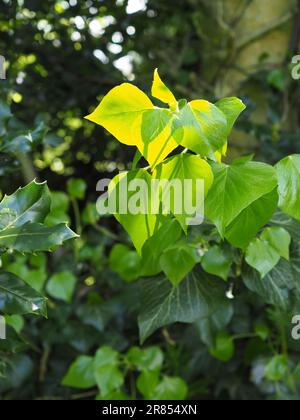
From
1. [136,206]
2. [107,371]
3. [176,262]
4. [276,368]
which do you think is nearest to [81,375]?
[107,371]

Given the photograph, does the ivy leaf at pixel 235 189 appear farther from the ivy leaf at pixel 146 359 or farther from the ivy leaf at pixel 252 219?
the ivy leaf at pixel 146 359

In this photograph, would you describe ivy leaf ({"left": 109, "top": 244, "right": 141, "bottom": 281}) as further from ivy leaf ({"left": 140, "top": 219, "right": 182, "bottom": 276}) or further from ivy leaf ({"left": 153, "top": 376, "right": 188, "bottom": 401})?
ivy leaf ({"left": 140, "top": 219, "right": 182, "bottom": 276})

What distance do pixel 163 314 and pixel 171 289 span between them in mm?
36

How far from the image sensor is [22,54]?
132 cm

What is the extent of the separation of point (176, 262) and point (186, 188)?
0.18m

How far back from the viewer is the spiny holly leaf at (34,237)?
561 mm

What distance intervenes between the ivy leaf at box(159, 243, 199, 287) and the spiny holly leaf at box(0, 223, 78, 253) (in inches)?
6.2

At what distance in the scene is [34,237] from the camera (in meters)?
0.57

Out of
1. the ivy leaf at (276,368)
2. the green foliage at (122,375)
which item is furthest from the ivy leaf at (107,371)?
the ivy leaf at (276,368)

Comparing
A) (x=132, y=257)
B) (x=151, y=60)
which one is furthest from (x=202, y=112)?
(x=151, y=60)

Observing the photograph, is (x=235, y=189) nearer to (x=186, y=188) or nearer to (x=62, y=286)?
(x=186, y=188)

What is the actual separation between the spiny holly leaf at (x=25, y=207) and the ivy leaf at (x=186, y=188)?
0.45 feet
